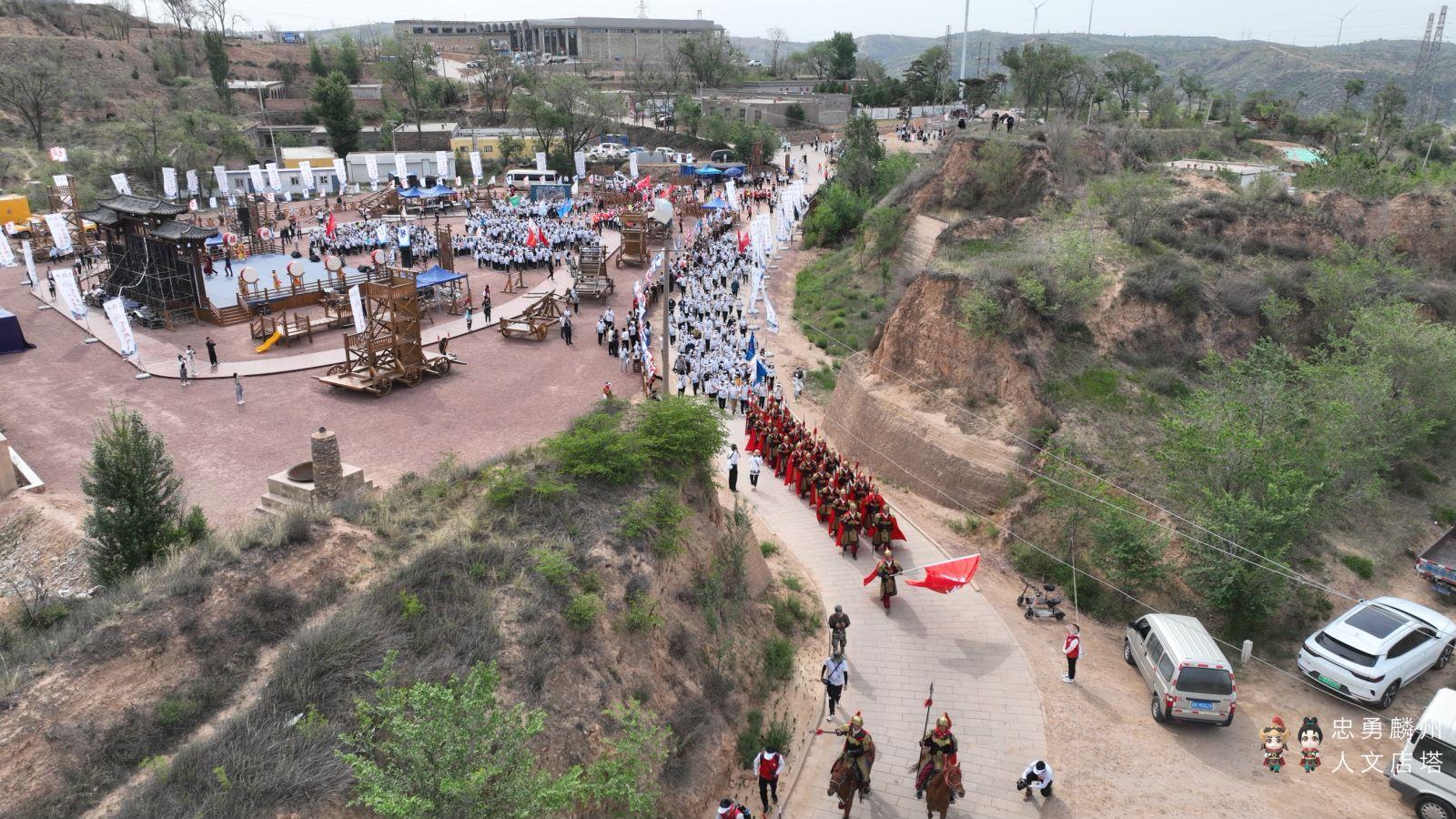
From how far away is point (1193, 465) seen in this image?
1755 cm

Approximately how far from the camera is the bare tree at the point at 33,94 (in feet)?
220

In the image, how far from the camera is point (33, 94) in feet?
219

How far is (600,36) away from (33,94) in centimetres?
8596

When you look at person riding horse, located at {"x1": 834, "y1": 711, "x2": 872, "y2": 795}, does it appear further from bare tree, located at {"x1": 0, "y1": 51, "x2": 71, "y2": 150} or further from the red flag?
bare tree, located at {"x1": 0, "y1": 51, "x2": 71, "y2": 150}

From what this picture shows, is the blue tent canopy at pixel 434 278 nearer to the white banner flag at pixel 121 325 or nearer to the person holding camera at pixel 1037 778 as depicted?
the white banner flag at pixel 121 325

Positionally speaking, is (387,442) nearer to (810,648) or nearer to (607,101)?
(810,648)

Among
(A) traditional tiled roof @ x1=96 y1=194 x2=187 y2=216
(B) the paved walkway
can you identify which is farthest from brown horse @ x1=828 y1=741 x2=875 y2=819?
(A) traditional tiled roof @ x1=96 y1=194 x2=187 y2=216

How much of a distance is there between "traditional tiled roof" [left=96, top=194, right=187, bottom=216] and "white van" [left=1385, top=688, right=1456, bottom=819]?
41.4 meters

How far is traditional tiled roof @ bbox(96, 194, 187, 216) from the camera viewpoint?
33.6 meters

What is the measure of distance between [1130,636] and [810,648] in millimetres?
6103

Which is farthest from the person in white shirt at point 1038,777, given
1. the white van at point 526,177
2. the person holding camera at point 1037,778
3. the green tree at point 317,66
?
the green tree at point 317,66

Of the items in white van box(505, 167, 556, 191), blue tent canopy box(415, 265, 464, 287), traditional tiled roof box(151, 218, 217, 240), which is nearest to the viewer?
traditional tiled roof box(151, 218, 217, 240)

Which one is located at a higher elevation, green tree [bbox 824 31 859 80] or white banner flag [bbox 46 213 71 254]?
green tree [bbox 824 31 859 80]

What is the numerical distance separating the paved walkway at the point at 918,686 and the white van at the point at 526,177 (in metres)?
55.6
